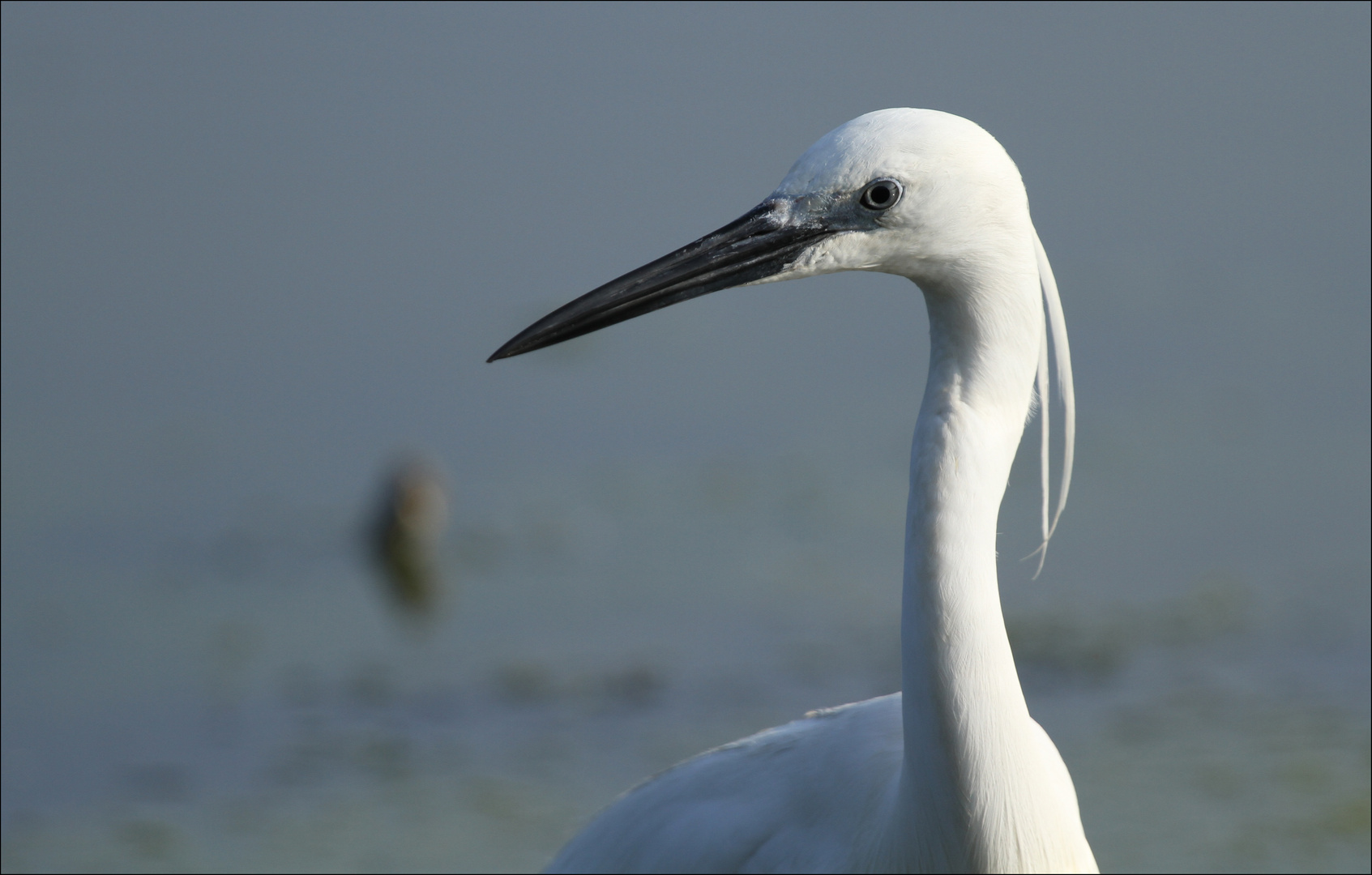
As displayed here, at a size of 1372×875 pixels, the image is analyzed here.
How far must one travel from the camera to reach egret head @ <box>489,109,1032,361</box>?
5.63ft

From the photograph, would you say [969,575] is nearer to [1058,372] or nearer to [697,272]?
[1058,372]

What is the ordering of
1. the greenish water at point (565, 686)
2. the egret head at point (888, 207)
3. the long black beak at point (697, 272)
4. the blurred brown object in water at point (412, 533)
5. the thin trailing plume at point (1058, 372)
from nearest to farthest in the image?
the egret head at point (888, 207), the long black beak at point (697, 272), the thin trailing plume at point (1058, 372), the greenish water at point (565, 686), the blurred brown object in water at point (412, 533)

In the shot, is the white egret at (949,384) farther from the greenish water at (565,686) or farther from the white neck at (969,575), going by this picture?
the greenish water at (565,686)

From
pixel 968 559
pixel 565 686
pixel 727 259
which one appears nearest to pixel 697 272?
pixel 727 259

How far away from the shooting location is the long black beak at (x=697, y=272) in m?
1.82

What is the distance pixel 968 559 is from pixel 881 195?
50 centimetres

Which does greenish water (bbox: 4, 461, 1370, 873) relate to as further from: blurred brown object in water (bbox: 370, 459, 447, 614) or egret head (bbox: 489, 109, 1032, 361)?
egret head (bbox: 489, 109, 1032, 361)

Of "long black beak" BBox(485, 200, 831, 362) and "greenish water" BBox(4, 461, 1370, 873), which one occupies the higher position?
"long black beak" BBox(485, 200, 831, 362)

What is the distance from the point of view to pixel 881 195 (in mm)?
1747

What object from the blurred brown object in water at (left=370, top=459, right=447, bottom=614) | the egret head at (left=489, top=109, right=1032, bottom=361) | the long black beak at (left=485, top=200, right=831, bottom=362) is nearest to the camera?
the egret head at (left=489, top=109, right=1032, bottom=361)

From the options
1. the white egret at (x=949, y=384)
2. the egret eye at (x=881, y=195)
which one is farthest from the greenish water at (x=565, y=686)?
the egret eye at (x=881, y=195)

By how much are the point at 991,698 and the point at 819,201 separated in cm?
71

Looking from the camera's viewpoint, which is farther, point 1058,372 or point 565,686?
point 565,686

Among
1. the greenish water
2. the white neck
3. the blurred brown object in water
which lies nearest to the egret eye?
the white neck
